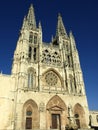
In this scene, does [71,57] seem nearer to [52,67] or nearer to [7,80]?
[52,67]

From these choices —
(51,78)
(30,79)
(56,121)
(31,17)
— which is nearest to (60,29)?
(31,17)

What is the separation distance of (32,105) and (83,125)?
9945mm

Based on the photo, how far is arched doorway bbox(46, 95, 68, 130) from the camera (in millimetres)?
24531

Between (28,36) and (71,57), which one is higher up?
(28,36)

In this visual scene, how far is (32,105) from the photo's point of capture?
79.4ft

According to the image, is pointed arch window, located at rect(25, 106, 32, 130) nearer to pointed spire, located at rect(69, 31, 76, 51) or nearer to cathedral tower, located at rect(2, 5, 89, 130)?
cathedral tower, located at rect(2, 5, 89, 130)

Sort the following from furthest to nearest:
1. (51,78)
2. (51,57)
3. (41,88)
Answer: (51,57), (51,78), (41,88)

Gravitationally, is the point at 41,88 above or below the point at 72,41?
below

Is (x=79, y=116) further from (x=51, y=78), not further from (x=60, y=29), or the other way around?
(x=60, y=29)

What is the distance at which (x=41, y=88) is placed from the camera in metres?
26.0

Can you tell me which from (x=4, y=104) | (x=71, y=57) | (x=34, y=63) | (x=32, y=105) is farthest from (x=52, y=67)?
(x=4, y=104)

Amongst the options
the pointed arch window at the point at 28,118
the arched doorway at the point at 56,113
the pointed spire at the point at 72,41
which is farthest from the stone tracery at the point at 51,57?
the pointed arch window at the point at 28,118

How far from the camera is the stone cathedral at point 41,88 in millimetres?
23109

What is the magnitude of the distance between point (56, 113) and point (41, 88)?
16.2 feet
